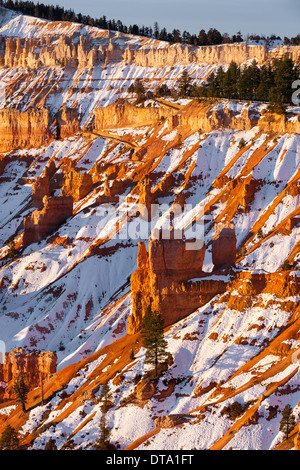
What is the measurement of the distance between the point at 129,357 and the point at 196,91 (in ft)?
289

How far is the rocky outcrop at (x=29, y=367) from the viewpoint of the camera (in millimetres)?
90062

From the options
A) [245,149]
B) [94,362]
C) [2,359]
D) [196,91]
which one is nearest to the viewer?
[94,362]

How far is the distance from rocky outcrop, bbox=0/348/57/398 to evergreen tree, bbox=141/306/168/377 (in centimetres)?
1622

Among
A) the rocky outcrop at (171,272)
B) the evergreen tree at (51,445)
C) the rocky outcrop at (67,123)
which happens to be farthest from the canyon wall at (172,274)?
the rocky outcrop at (67,123)

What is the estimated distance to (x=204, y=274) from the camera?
268 feet

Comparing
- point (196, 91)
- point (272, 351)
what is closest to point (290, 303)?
point (272, 351)

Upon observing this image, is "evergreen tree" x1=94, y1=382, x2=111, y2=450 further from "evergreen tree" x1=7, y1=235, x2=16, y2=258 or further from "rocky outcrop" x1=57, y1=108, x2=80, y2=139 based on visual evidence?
"rocky outcrop" x1=57, y1=108, x2=80, y2=139

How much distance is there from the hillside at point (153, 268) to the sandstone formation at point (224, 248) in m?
0.33

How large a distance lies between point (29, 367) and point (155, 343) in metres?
21.2

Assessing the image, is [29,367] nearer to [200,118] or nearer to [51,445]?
[51,445]

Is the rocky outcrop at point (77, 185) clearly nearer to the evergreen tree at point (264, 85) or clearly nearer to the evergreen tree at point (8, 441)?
the evergreen tree at point (264, 85)

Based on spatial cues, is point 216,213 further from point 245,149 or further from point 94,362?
point 94,362

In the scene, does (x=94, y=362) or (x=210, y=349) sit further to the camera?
(x=94, y=362)

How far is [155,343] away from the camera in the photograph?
7556cm
